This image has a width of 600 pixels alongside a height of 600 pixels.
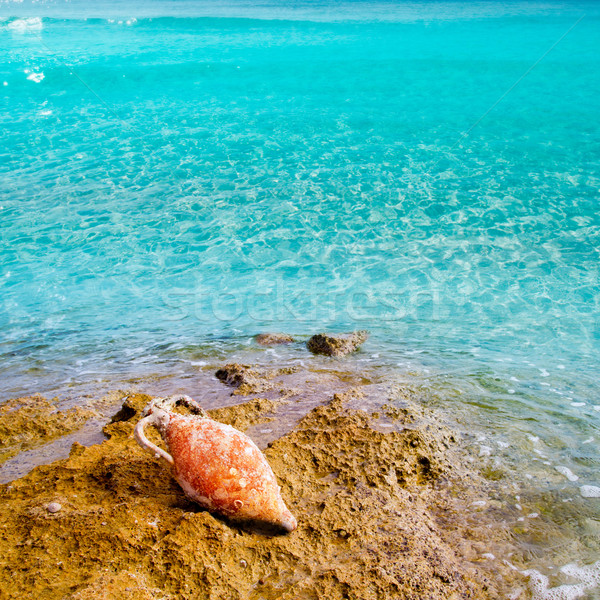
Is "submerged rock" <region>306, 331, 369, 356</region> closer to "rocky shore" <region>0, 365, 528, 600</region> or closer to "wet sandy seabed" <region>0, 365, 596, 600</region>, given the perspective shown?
"wet sandy seabed" <region>0, 365, 596, 600</region>

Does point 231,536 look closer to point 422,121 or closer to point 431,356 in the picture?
point 431,356

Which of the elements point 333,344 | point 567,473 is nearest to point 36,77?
point 333,344

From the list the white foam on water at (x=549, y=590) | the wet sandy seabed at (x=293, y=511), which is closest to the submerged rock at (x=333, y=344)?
the wet sandy seabed at (x=293, y=511)

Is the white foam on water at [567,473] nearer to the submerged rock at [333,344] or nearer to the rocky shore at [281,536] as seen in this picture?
the rocky shore at [281,536]

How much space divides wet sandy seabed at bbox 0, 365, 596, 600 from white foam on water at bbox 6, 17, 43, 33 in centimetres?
2880

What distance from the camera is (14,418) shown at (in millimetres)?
4055

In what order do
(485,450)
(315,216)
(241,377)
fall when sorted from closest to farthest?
(485,450) < (241,377) < (315,216)

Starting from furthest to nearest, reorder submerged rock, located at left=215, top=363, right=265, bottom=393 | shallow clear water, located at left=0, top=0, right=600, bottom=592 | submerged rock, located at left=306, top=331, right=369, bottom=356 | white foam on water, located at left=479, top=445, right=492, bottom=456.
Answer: shallow clear water, located at left=0, top=0, right=600, bottom=592, submerged rock, located at left=306, top=331, right=369, bottom=356, submerged rock, located at left=215, top=363, right=265, bottom=393, white foam on water, located at left=479, top=445, right=492, bottom=456

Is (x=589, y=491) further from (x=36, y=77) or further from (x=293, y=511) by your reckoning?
(x=36, y=77)

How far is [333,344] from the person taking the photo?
5.59 m

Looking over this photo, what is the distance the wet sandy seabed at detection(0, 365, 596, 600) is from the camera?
2.55 m

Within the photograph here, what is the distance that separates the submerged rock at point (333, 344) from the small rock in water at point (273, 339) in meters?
0.30

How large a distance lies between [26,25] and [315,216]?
2623 centimetres

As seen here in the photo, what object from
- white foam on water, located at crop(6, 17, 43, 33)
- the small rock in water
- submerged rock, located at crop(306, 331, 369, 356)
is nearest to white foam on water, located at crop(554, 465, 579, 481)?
submerged rock, located at crop(306, 331, 369, 356)
